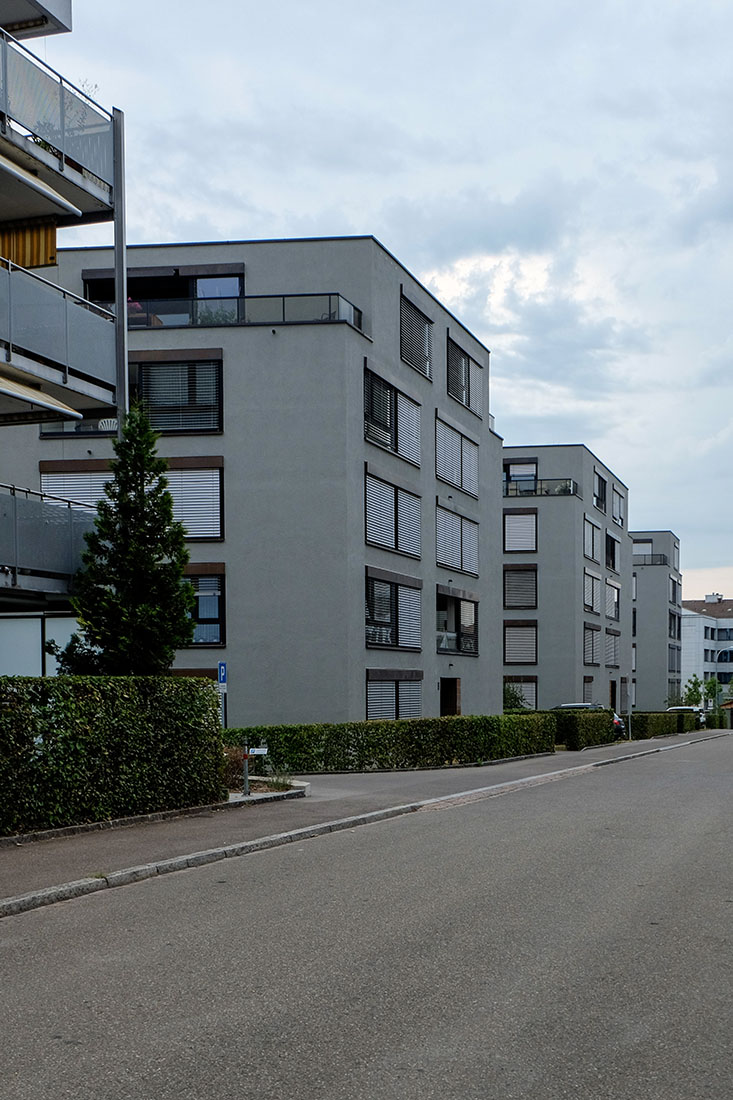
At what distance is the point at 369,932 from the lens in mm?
8367

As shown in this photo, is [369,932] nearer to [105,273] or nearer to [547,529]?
[105,273]

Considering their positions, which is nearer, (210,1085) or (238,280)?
(210,1085)

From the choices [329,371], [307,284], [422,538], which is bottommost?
[422,538]

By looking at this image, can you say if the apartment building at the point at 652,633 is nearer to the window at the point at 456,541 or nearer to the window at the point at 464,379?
the window at the point at 464,379

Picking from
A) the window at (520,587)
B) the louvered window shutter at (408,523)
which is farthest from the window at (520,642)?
Answer: the louvered window shutter at (408,523)

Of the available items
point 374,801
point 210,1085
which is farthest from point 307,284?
point 210,1085

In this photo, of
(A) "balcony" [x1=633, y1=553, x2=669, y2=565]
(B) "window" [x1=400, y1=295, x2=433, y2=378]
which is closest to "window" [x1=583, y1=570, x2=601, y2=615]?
(A) "balcony" [x1=633, y1=553, x2=669, y2=565]

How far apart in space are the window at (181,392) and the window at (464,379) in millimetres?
11221

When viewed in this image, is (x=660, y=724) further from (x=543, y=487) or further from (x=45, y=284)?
(x=45, y=284)

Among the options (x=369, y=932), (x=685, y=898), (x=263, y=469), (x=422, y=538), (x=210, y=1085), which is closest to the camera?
(x=210, y=1085)

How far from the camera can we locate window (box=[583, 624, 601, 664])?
2589 inches

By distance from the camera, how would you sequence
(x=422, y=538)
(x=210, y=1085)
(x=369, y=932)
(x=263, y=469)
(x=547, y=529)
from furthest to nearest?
(x=547, y=529)
(x=422, y=538)
(x=263, y=469)
(x=369, y=932)
(x=210, y=1085)

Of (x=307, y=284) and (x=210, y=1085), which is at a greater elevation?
(x=307, y=284)

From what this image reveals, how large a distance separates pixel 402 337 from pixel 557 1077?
3412 centimetres
